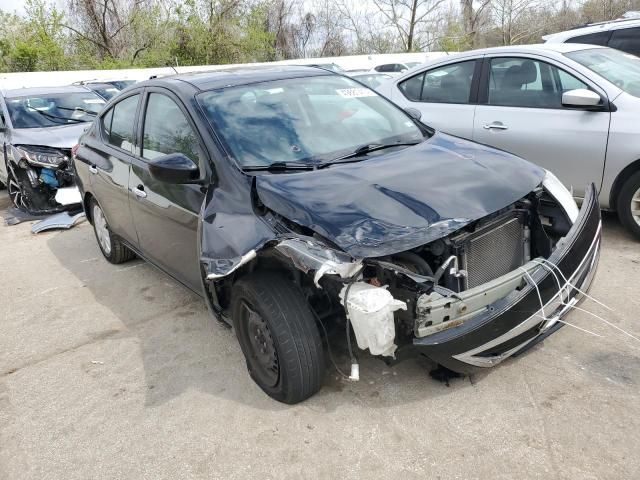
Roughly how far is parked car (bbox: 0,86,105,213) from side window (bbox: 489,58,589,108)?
218 inches

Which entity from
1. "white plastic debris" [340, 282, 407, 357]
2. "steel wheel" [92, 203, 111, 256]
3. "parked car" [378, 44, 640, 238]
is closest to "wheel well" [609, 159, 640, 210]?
"parked car" [378, 44, 640, 238]

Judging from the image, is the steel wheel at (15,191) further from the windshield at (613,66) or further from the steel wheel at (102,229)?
the windshield at (613,66)

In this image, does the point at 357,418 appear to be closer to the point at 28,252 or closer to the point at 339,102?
the point at 339,102

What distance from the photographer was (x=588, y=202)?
3176 millimetres

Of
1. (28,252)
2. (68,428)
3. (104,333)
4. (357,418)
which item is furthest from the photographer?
(28,252)

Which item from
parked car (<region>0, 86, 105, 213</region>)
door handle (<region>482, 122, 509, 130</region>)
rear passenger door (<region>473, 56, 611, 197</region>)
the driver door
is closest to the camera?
the driver door

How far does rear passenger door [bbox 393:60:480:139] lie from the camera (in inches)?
209

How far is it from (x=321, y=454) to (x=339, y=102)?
228 cm

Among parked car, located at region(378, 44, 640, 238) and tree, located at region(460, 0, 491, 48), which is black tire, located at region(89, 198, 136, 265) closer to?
parked car, located at region(378, 44, 640, 238)

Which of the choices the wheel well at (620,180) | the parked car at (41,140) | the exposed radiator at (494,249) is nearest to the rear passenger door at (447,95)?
the wheel well at (620,180)

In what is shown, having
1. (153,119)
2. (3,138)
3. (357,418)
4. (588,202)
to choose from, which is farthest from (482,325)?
(3,138)

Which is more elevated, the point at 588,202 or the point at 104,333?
the point at 588,202

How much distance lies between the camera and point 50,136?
7.64 m

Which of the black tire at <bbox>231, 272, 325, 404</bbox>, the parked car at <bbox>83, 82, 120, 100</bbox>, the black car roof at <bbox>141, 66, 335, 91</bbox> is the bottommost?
the black tire at <bbox>231, 272, 325, 404</bbox>
